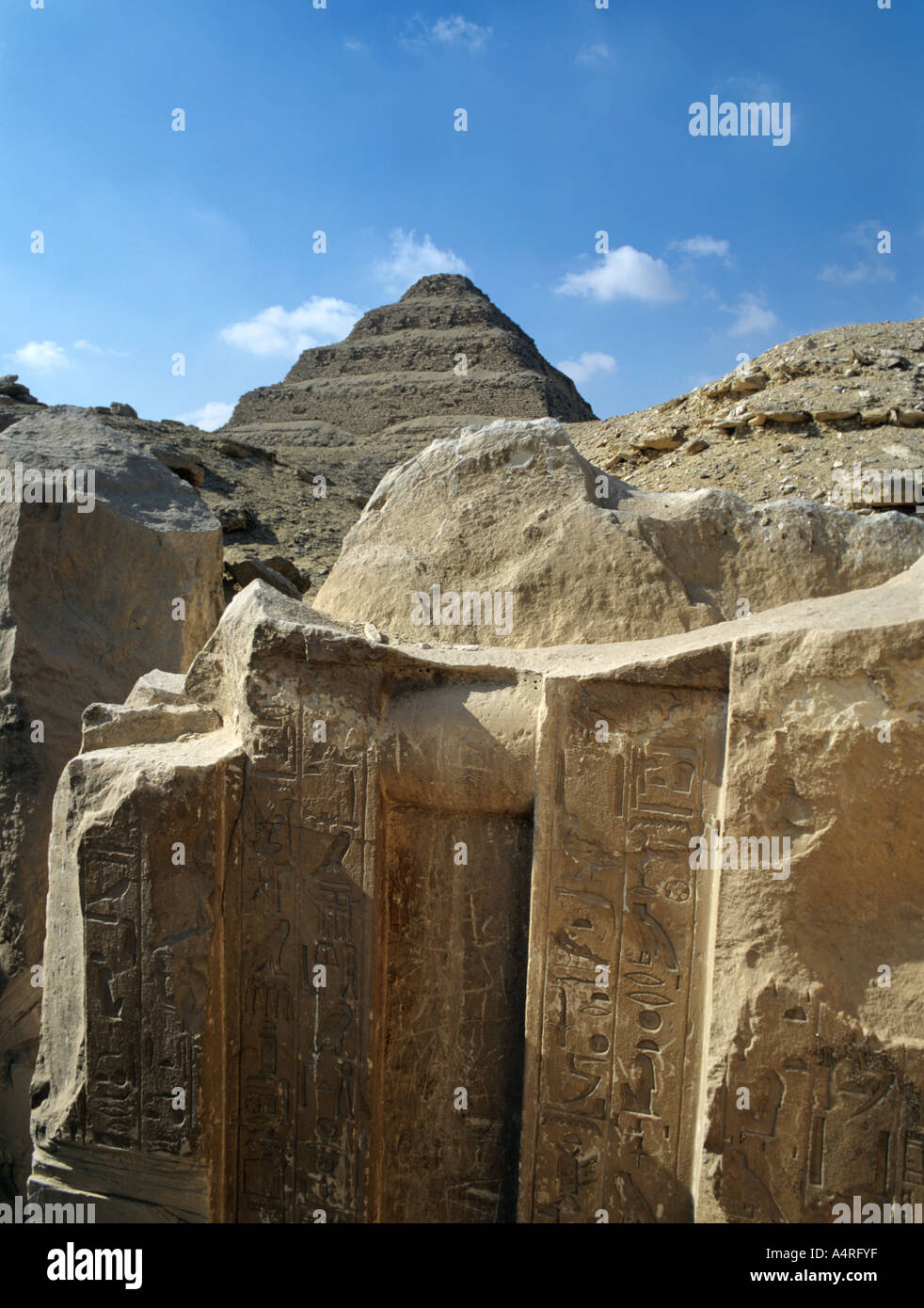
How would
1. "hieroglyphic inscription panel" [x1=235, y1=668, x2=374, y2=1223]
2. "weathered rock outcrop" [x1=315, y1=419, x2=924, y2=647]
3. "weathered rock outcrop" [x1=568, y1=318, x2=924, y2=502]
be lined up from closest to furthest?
"hieroglyphic inscription panel" [x1=235, y1=668, x2=374, y2=1223] → "weathered rock outcrop" [x1=315, y1=419, x2=924, y2=647] → "weathered rock outcrop" [x1=568, y1=318, x2=924, y2=502]

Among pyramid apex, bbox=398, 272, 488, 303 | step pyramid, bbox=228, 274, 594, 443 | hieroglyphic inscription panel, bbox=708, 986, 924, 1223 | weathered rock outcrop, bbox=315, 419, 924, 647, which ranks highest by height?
pyramid apex, bbox=398, 272, 488, 303

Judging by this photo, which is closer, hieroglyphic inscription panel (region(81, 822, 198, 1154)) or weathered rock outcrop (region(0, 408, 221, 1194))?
hieroglyphic inscription panel (region(81, 822, 198, 1154))

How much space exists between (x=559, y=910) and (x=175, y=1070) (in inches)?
46.7

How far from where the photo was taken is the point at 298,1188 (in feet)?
9.17

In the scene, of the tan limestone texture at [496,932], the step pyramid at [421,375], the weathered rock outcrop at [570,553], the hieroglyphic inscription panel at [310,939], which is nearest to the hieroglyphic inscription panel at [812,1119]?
the tan limestone texture at [496,932]

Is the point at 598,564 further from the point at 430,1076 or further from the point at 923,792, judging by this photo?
the point at 430,1076

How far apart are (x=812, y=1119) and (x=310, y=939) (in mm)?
1369

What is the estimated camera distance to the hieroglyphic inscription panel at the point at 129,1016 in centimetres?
273

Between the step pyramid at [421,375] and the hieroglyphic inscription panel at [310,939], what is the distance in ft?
171

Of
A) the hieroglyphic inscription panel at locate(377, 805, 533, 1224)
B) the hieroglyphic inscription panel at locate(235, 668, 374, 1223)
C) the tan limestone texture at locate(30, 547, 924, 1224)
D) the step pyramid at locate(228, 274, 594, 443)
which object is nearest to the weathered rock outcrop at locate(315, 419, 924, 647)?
the tan limestone texture at locate(30, 547, 924, 1224)

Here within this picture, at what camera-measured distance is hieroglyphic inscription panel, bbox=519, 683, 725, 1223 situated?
2.46 metres

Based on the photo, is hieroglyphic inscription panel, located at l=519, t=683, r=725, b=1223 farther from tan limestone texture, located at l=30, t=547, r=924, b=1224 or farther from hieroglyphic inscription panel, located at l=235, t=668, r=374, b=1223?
hieroglyphic inscription panel, located at l=235, t=668, r=374, b=1223

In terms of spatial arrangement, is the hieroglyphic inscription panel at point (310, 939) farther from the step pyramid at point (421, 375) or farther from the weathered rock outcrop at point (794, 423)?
the step pyramid at point (421, 375)
